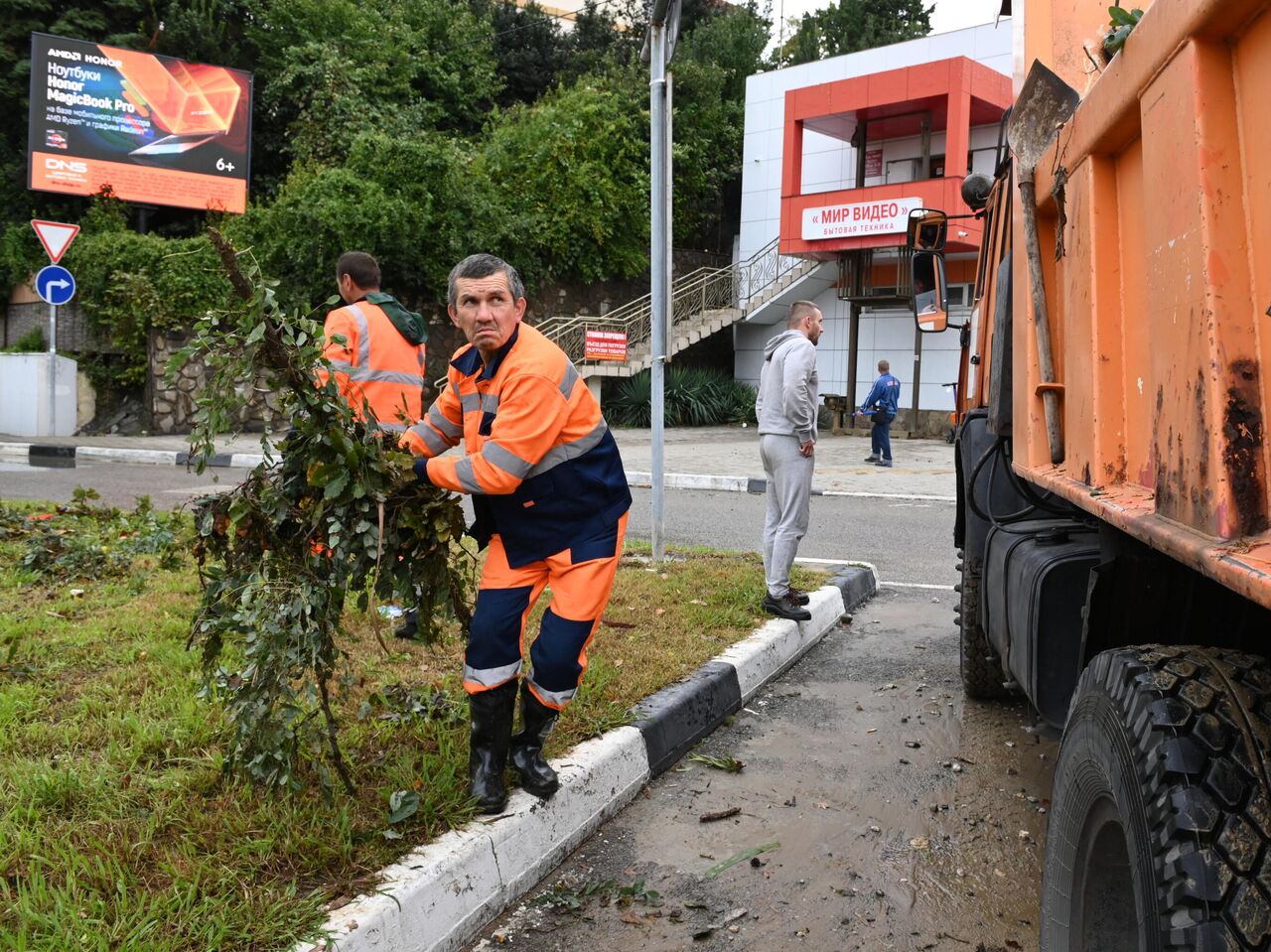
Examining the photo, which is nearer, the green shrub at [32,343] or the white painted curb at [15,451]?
the white painted curb at [15,451]

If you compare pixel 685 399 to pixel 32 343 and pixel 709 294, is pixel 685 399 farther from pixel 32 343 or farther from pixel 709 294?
pixel 32 343

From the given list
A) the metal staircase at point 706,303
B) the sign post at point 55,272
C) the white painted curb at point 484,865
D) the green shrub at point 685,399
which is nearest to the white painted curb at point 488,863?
the white painted curb at point 484,865

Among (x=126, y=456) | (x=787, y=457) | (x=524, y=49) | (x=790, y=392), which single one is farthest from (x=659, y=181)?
(x=524, y=49)

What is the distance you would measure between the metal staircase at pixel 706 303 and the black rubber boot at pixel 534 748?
19.9 meters

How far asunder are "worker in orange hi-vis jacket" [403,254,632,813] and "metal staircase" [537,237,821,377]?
1981 cm

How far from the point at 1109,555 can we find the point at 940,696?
264cm

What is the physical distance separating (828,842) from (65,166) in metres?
20.3

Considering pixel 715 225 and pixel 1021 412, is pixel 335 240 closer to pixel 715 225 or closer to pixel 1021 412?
pixel 715 225

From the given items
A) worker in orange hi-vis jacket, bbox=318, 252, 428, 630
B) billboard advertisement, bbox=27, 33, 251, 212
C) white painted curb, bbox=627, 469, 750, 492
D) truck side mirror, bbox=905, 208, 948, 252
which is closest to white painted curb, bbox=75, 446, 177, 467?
billboard advertisement, bbox=27, 33, 251, 212

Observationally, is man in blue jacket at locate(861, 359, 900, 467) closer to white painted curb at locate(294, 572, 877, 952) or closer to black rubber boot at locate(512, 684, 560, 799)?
white painted curb at locate(294, 572, 877, 952)

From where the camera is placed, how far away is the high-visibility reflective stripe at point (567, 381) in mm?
3145

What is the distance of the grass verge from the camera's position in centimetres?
240

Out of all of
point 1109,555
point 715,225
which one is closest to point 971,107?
point 715,225

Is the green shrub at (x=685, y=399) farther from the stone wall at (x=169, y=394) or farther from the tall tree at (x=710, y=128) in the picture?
the stone wall at (x=169, y=394)
